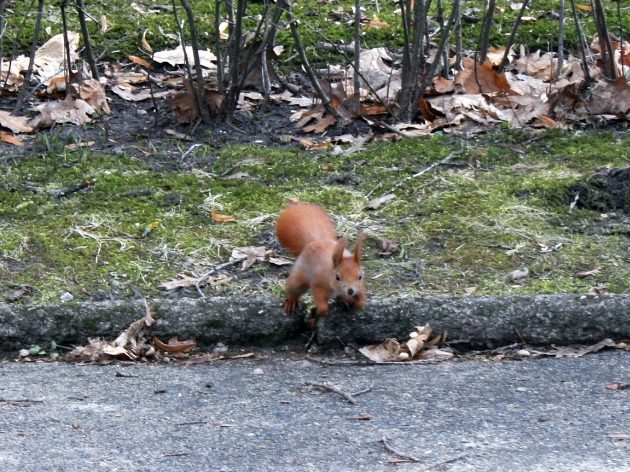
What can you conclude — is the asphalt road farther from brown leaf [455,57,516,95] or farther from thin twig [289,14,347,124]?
brown leaf [455,57,516,95]

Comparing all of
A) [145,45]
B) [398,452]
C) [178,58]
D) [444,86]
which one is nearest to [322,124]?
[444,86]

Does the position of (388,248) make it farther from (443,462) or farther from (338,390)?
(443,462)

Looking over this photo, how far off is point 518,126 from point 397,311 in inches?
Answer: 83.4

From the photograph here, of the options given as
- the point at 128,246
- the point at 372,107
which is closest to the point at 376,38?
the point at 372,107

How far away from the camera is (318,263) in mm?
4234

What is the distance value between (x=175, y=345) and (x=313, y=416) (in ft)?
2.80

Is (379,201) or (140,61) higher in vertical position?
(140,61)

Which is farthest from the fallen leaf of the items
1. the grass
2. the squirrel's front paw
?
the squirrel's front paw

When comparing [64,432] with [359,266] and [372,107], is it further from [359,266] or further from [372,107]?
[372,107]

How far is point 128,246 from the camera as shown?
184 inches

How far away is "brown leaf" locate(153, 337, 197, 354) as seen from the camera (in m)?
4.10

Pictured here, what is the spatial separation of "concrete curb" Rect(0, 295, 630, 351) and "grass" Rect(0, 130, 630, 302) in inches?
5.9

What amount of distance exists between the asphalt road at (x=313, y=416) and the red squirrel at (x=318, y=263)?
0.90 ft

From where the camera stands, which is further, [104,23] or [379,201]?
[104,23]
